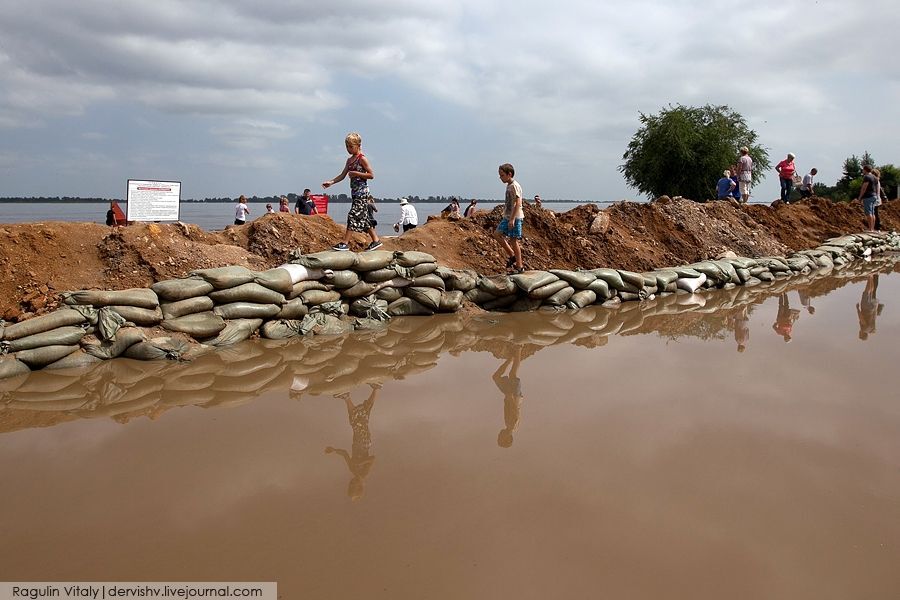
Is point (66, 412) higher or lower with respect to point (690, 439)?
lower

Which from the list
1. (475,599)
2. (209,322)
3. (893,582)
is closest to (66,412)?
(209,322)

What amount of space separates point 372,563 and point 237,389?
78.3 inches

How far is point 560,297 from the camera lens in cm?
602

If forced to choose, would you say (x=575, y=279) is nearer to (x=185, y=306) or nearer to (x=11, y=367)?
(x=185, y=306)

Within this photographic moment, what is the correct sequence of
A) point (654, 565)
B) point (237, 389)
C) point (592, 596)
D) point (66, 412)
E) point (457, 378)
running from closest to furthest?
1. point (592, 596)
2. point (654, 565)
3. point (66, 412)
4. point (237, 389)
5. point (457, 378)

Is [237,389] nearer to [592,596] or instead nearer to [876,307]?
[592,596]

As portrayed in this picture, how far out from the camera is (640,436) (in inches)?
105

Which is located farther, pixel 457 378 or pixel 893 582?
pixel 457 378

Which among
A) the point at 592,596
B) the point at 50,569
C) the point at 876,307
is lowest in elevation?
the point at 50,569

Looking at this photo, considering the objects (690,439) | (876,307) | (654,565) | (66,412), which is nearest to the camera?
(654,565)

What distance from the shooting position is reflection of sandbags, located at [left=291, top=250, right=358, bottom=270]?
499 centimetres

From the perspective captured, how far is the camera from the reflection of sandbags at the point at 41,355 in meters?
3.63

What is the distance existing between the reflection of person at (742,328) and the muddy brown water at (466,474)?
34 centimetres

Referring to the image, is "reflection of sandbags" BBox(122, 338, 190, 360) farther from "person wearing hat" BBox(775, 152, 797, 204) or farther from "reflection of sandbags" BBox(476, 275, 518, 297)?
"person wearing hat" BBox(775, 152, 797, 204)
